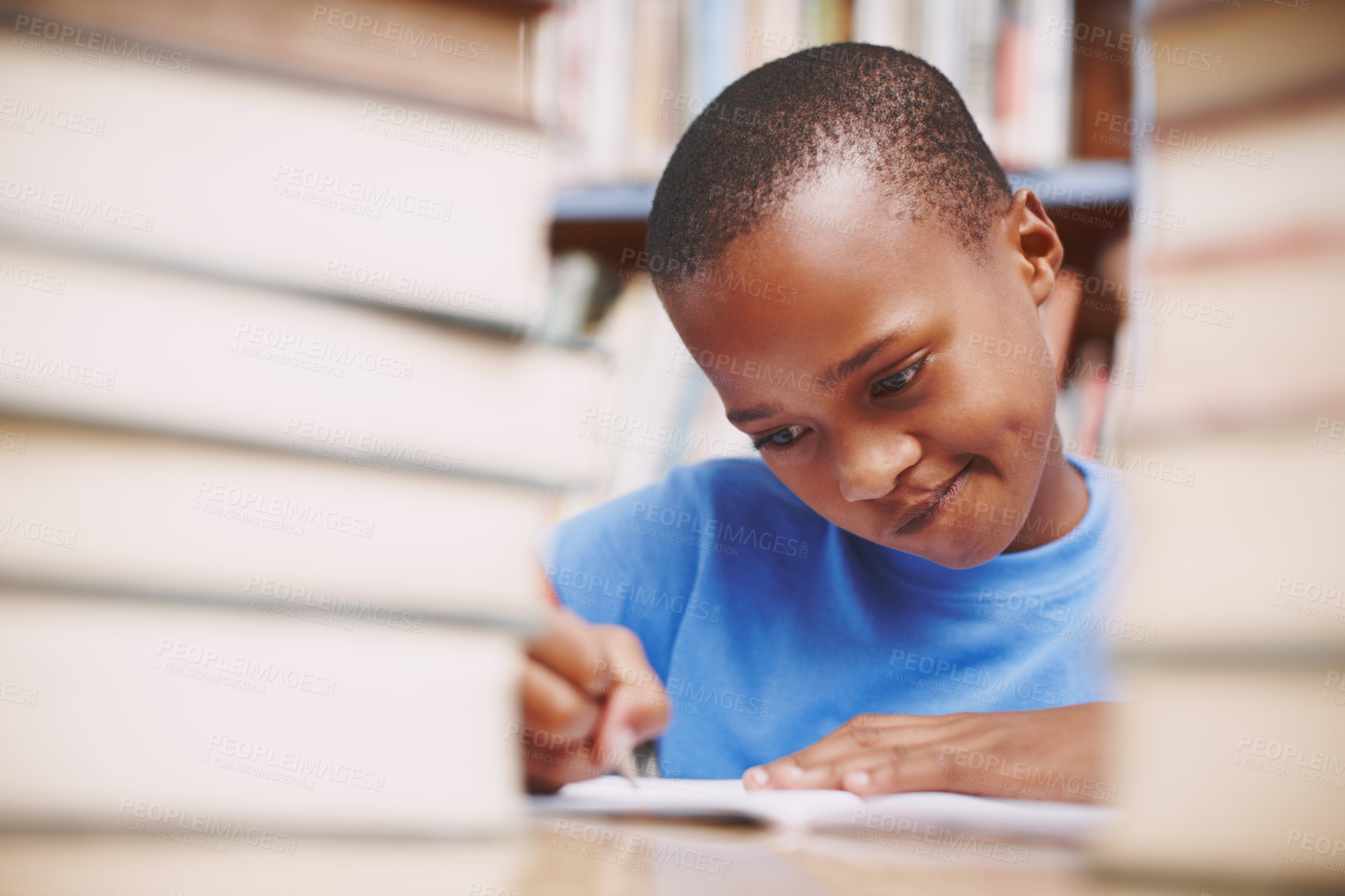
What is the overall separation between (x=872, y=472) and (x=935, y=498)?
2.5 inches

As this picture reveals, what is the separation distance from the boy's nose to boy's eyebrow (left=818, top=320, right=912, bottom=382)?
0.15 feet

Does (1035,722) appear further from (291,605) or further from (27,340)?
(27,340)

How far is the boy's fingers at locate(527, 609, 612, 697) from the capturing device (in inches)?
24.9

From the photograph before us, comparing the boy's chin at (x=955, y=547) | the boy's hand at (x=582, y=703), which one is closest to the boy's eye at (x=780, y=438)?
the boy's chin at (x=955, y=547)

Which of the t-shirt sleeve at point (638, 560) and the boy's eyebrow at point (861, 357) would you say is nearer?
the boy's eyebrow at point (861, 357)

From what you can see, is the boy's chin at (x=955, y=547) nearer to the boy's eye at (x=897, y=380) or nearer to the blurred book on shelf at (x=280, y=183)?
the boy's eye at (x=897, y=380)

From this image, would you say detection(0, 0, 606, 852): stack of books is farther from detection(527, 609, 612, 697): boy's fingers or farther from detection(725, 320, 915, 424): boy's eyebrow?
detection(725, 320, 915, 424): boy's eyebrow

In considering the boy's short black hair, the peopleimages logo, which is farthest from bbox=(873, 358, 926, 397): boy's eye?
the peopleimages logo

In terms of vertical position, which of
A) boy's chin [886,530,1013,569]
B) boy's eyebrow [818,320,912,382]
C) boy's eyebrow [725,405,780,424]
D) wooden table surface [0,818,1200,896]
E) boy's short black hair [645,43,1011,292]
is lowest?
wooden table surface [0,818,1200,896]

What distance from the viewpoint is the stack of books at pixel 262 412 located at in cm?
48

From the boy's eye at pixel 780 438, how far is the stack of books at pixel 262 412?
203mm

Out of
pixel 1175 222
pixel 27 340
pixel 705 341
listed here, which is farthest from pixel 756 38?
pixel 27 340

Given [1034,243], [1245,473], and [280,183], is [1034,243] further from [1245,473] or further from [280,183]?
[280,183]

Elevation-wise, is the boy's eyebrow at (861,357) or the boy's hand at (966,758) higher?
the boy's eyebrow at (861,357)
